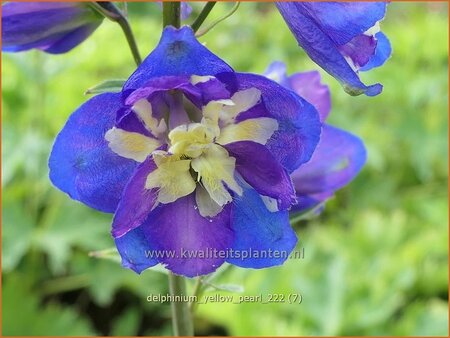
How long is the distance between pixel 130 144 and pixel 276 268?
1.06 metres

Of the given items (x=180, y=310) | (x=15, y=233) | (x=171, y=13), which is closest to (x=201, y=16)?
(x=171, y=13)

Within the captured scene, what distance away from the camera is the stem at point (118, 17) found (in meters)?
0.84

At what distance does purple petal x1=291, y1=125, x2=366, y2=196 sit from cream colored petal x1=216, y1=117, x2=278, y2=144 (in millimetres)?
214

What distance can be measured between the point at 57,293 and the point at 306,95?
1275 mm

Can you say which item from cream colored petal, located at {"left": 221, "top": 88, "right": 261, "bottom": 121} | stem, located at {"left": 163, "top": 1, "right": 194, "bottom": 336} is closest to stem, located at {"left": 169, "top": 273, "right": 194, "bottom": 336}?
stem, located at {"left": 163, "top": 1, "right": 194, "bottom": 336}

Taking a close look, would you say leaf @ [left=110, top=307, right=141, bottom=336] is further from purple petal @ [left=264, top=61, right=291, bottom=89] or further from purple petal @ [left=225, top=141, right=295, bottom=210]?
purple petal @ [left=225, top=141, right=295, bottom=210]

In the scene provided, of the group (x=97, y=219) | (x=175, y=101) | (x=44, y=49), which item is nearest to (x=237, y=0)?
(x=175, y=101)

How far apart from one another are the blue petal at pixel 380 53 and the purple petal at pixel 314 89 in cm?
18

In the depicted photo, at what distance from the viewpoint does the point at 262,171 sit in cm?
73

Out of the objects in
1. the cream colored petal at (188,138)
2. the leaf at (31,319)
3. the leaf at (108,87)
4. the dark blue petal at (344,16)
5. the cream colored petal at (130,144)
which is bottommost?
the leaf at (31,319)

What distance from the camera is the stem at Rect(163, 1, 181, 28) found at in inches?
29.3

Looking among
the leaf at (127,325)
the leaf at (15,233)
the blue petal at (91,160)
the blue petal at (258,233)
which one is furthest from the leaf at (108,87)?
the leaf at (127,325)

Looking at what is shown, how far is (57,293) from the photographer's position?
6.60 feet

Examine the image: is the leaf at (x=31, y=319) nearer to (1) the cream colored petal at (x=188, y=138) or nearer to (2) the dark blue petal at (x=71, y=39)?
(2) the dark blue petal at (x=71, y=39)
